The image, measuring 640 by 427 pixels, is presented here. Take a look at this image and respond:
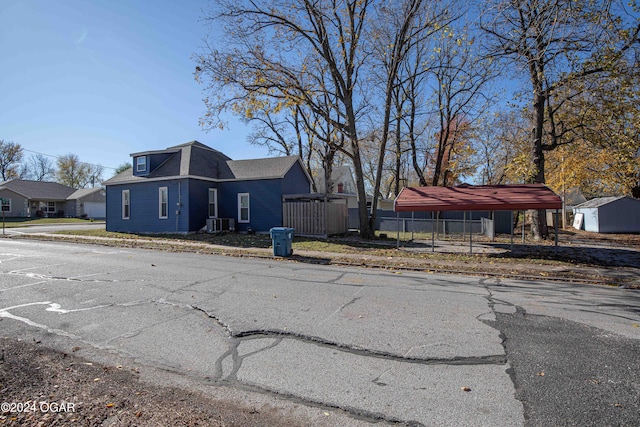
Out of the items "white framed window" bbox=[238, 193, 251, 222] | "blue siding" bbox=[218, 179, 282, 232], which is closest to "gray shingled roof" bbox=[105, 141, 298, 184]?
"blue siding" bbox=[218, 179, 282, 232]

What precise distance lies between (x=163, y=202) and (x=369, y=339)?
2157 centimetres

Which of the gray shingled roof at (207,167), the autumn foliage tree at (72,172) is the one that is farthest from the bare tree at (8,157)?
the gray shingled roof at (207,167)

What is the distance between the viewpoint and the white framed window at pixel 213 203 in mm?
24109

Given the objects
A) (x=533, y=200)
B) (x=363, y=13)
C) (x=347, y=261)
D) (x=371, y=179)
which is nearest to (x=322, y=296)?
(x=347, y=261)

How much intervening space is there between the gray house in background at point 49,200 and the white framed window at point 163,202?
36.3 meters

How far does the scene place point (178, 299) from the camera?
710cm

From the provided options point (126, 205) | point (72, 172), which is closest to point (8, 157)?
point (72, 172)

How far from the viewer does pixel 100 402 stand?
333 centimetres

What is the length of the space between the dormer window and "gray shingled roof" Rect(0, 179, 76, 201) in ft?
111

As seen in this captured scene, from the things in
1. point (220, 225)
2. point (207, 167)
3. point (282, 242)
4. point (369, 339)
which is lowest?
point (369, 339)

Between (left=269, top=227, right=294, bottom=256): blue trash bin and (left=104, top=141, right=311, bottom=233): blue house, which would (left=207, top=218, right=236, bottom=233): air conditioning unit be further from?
(left=269, top=227, right=294, bottom=256): blue trash bin

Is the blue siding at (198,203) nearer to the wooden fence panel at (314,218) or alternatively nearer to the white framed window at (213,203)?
the white framed window at (213,203)

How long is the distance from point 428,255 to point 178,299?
Answer: 9.91m

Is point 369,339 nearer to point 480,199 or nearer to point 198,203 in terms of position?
point 480,199
